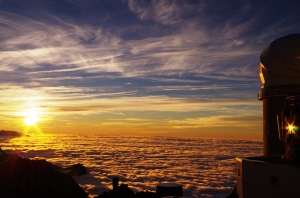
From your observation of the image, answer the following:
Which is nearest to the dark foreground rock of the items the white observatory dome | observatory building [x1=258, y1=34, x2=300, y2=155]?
A: observatory building [x1=258, y1=34, x2=300, y2=155]

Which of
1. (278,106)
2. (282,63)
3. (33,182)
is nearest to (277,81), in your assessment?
(282,63)

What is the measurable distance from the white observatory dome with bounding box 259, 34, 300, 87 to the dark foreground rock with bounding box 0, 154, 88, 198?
19.6m

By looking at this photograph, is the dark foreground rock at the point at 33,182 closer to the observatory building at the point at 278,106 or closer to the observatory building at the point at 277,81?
the observatory building at the point at 278,106

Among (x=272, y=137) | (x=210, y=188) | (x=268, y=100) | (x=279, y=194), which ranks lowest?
(x=210, y=188)

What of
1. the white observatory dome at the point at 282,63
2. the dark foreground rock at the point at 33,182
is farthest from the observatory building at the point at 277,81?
the dark foreground rock at the point at 33,182

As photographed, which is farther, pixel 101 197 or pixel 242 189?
pixel 242 189

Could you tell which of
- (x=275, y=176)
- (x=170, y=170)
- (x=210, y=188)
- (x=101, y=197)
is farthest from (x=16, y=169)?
(x=170, y=170)

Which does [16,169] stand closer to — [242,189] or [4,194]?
[4,194]

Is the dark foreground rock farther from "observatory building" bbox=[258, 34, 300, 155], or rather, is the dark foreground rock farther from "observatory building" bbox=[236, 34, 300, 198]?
"observatory building" bbox=[258, 34, 300, 155]

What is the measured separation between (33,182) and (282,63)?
912 inches

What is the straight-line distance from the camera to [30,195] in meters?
22.1

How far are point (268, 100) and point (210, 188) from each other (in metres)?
10.9

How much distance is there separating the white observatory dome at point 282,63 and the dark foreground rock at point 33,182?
19596 millimetres

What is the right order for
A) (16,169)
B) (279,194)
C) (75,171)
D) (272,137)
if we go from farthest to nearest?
1. (75,171)
2. (272,137)
3. (16,169)
4. (279,194)
